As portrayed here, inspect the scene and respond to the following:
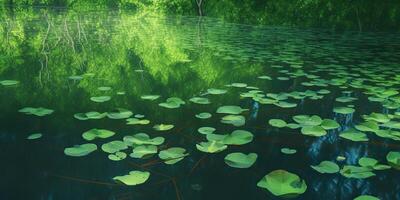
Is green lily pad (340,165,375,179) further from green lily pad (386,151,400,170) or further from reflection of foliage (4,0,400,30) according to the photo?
reflection of foliage (4,0,400,30)

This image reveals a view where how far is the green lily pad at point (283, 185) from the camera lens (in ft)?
6.40

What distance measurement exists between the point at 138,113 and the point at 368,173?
2.19 metres

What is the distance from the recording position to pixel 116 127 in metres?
3.02

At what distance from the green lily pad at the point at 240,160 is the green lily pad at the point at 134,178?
617mm

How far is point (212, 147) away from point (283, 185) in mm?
650

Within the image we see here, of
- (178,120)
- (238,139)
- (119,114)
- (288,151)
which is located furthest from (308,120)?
(119,114)

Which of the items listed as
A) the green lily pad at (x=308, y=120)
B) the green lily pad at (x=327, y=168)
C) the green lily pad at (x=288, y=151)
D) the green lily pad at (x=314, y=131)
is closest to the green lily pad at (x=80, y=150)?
the green lily pad at (x=288, y=151)

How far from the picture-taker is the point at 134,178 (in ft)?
6.66

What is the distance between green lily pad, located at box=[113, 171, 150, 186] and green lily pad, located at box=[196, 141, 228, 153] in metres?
0.50

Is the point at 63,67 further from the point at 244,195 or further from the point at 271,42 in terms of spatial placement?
the point at 271,42

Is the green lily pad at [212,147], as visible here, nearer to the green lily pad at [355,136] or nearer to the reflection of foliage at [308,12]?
the green lily pad at [355,136]

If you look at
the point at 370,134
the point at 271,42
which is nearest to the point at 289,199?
the point at 370,134

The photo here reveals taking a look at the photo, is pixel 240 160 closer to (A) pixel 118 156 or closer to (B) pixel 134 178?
(B) pixel 134 178

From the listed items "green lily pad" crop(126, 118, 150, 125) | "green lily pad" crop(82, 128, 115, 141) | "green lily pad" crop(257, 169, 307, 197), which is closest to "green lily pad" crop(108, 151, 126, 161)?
"green lily pad" crop(82, 128, 115, 141)
